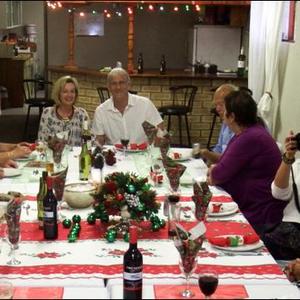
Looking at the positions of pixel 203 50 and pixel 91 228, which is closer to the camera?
pixel 91 228

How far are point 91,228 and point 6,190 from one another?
2.40ft

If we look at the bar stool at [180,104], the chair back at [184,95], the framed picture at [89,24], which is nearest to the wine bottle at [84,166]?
the bar stool at [180,104]

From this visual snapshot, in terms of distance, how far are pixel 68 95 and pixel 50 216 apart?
6.89ft

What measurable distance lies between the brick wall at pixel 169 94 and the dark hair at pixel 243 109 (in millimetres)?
3850

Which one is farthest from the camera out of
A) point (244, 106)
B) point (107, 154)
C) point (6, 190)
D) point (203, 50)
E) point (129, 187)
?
point (203, 50)

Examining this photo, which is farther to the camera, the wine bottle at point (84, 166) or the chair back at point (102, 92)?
the chair back at point (102, 92)

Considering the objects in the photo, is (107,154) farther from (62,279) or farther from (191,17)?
(191,17)

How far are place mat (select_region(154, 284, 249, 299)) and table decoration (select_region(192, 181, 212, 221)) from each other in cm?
59

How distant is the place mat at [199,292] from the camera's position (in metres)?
1.63

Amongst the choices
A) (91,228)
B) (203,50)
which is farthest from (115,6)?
(91,228)

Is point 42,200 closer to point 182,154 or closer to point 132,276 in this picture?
point 132,276

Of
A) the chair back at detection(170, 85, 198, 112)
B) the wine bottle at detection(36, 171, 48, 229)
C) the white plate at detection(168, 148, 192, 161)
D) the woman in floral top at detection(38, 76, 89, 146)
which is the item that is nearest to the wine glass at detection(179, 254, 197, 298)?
the wine bottle at detection(36, 171, 48, 229)

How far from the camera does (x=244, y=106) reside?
2959mm

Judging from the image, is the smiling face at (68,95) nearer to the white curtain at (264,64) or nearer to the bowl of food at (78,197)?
the white curtain at (264,64)
